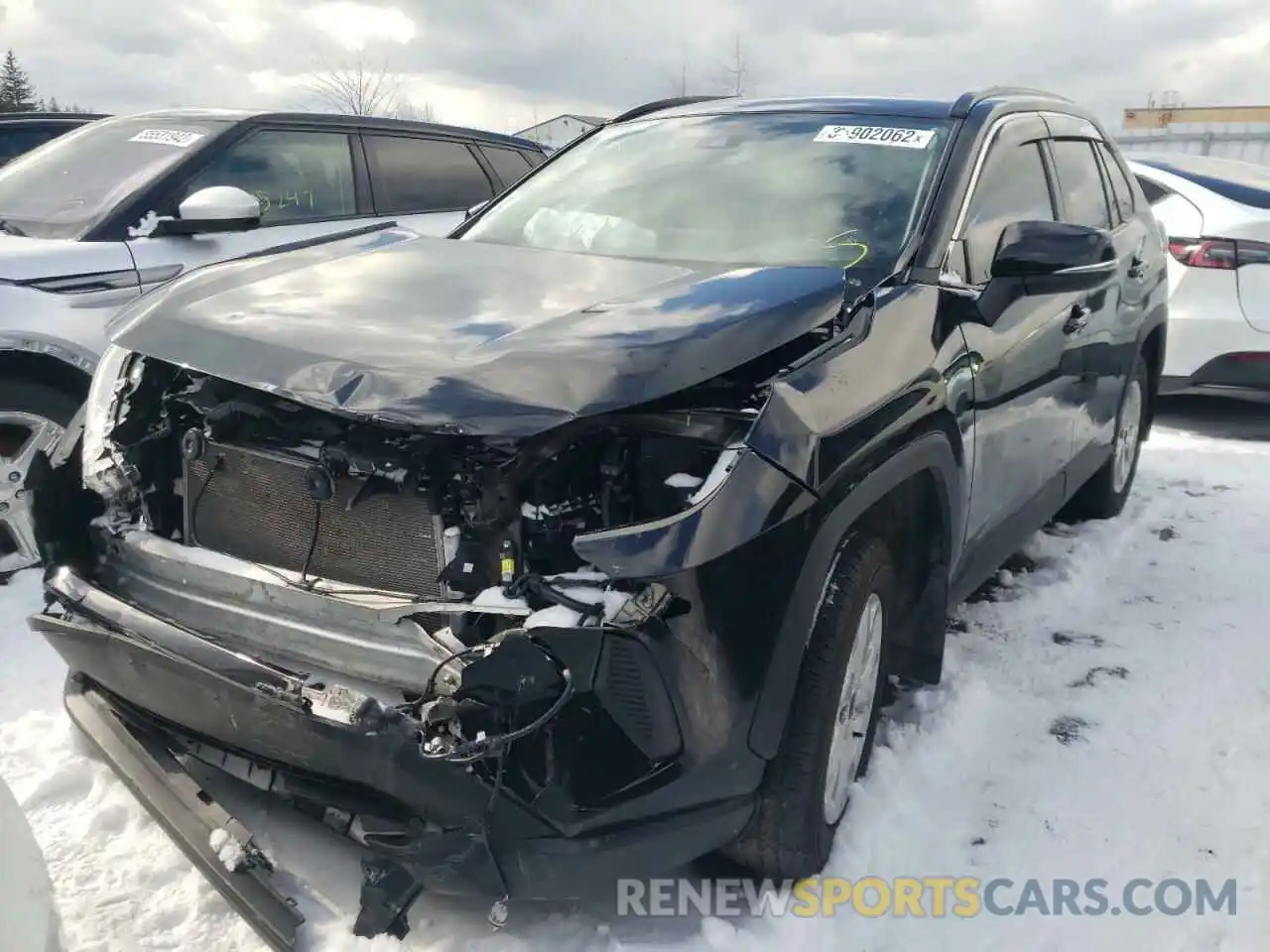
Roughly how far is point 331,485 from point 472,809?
29.6 inches

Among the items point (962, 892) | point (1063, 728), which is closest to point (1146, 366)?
point (1063, 728)

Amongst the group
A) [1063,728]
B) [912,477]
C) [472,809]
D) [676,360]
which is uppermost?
[676,360]

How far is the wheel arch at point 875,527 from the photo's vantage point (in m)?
2.07

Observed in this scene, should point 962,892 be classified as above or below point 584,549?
below

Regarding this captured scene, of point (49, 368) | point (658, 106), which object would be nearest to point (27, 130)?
point (49, 368)

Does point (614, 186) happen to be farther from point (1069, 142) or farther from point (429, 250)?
point (1069, 142)

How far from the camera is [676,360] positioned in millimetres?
2062

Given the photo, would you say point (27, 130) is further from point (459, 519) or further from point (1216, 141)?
point (1216, 141)

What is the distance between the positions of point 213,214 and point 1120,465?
4267 mm

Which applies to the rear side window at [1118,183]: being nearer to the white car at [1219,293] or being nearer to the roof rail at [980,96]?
the roof rail at [980,96]

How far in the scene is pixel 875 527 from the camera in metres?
2.51

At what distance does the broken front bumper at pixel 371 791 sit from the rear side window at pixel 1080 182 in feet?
9.45

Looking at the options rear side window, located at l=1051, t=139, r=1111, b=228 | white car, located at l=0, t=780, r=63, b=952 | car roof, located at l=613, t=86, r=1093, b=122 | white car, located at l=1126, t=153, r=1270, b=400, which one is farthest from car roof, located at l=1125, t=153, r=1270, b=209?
white car, located at l=0, t=780, r=63, b=952

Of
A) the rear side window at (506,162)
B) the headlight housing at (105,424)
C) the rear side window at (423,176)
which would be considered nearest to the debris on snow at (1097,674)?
the headlight housing at (105,424)
